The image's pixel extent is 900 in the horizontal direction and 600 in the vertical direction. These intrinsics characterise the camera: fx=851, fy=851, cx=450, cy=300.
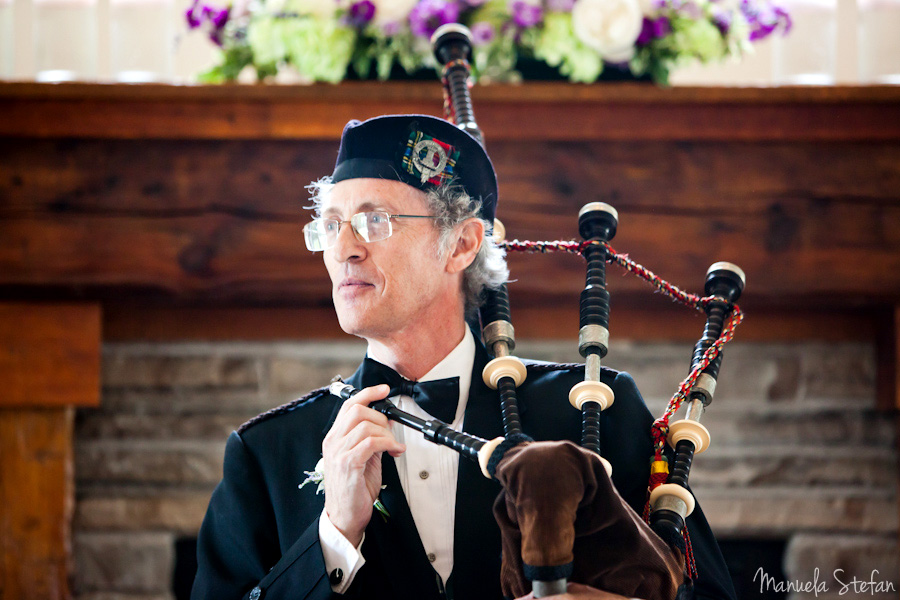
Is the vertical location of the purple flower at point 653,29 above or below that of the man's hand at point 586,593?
above

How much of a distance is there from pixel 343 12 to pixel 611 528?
1.73m

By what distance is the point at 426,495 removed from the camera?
59.9 inches

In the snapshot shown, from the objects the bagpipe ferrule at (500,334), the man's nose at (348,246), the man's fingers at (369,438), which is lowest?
the man's fingers at (369,438)

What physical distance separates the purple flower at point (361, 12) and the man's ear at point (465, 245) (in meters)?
0.98

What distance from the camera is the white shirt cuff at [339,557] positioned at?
1.40 m

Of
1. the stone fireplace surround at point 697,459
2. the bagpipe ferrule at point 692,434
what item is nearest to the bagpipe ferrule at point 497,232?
the bagpipe ferrule at point 692,434

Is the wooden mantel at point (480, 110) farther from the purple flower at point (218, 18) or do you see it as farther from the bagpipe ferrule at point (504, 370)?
the bagpipe ferrule at point (504, 370)

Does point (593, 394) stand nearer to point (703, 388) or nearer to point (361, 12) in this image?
point (703, 388)

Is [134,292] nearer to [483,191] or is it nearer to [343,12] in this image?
[343,12]

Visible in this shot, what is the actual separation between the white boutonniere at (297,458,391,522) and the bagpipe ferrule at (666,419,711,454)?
0.51 m

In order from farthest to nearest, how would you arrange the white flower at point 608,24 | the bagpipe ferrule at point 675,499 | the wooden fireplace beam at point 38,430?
1. the wooden fireplace beam at point 38,430
2. the white flower at point 608,24
3. the bagpipe ferrule at point 675,499

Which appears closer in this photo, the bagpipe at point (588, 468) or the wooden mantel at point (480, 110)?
the bagpipe at point (588, 468)

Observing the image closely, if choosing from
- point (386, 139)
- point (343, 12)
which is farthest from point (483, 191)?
point (343, 12)

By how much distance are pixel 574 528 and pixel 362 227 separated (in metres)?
0.65
